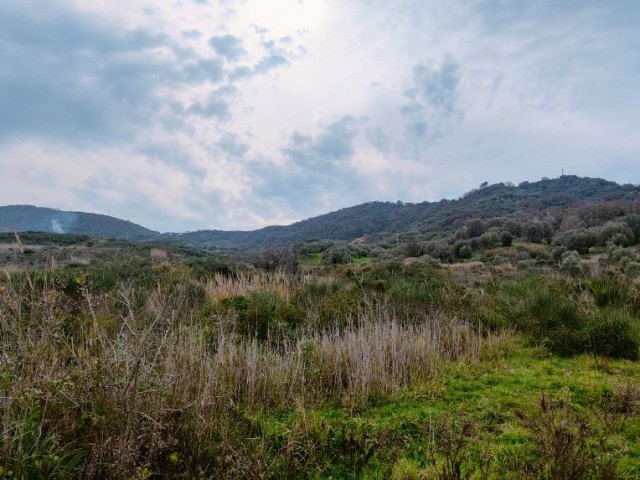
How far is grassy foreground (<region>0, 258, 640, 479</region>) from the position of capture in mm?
2639

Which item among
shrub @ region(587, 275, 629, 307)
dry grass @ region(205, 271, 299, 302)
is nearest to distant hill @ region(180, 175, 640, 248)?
dry grass @ region(205, 271, 299, 302)

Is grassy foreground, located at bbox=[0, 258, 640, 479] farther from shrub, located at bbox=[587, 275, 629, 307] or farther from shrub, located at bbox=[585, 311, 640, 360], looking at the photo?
shrub, located at bbox=[587, 275, 629, 307]

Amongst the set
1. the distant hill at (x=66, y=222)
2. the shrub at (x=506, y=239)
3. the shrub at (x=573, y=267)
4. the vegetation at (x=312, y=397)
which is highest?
the distant hill at (x=66, y=222)

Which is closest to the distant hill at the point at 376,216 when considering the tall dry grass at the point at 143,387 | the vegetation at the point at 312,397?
the vegetation at the point at 312,397

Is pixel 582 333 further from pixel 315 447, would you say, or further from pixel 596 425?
pixel 315 447

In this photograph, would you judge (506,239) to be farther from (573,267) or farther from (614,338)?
(614,338)

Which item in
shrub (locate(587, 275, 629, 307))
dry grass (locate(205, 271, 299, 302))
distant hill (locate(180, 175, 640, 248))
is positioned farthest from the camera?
distant hill (locate(180, 175, 640, 248))

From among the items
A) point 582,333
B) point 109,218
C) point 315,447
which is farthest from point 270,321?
point 109,218

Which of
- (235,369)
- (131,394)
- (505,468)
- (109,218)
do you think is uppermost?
(109,218)

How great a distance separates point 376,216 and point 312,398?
86.6 meters

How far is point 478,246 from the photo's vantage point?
1388 inches

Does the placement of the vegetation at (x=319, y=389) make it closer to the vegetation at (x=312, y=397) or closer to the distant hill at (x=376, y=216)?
the vegetation at (x=312, y=397)

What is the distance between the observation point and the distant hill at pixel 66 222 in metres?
82.0

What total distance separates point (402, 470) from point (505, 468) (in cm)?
82
